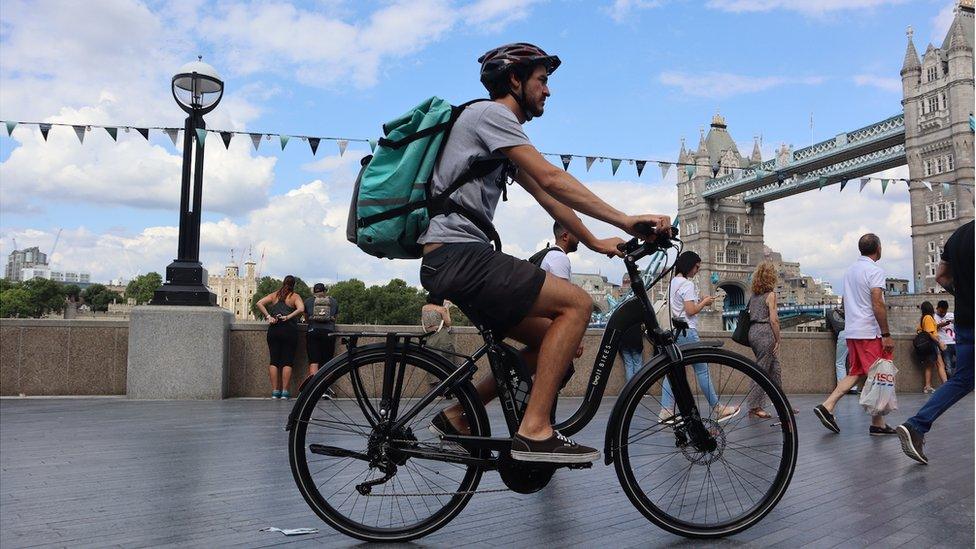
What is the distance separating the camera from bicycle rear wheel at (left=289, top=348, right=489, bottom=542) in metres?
3.13

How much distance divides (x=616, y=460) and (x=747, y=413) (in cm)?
65

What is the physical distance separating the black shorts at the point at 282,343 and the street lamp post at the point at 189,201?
873mm

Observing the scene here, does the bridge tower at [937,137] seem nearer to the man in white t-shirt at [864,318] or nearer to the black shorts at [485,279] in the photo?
the man in white t-shirt at [864,318]

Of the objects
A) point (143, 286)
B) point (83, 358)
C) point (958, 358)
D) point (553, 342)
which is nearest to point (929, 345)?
point (958, 358)

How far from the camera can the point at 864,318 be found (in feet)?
23.6

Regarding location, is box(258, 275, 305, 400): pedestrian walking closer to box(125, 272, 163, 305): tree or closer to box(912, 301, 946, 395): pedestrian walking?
box(912, 301, 946, 395): pedestrian walking

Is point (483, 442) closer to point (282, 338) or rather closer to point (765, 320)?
point (765, 320)

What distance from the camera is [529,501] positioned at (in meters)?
4.04

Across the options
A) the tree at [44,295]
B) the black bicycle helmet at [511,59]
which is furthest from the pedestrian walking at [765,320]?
the tree at [44,295]

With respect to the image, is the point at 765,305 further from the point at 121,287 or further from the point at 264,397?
the point at 121,287

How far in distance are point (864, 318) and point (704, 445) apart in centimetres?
467

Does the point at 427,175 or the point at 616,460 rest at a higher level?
the point at 427,175

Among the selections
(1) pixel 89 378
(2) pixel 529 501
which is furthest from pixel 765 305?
(1) pixel 89 378

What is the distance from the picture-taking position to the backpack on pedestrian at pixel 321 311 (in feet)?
35.0
